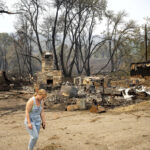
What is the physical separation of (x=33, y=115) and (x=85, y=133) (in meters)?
1.96

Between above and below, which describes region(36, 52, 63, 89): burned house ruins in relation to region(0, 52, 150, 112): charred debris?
above

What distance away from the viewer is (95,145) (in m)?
4.07

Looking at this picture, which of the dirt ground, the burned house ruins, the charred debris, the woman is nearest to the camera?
the woman

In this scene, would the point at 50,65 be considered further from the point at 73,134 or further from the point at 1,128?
the point at 73,134

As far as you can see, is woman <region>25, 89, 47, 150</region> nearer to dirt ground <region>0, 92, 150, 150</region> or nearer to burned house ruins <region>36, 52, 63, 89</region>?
dirt ground <region>0, 92, 150, 150</region>

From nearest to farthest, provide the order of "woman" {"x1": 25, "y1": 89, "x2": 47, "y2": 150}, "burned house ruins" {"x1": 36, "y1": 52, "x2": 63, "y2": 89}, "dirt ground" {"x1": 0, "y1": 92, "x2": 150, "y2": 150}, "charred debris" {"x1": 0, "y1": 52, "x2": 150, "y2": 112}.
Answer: "woman" {"x1": 25, "y1": 89, "x2": 47, "y2": 150}
"dirt ground" {"x1": 0, "y1": 92, "x2": 150, "y2": 150}
"charred debris" {"x1": 0, "y1": 52, "x2": 150, "y2": 112}
"burned house ruins" {"x1": 36, "y1": 52, "x2": 63, "y2": 89}

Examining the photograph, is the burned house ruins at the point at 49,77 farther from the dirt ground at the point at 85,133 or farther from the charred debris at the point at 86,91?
the dirt ground at the point at 85,133

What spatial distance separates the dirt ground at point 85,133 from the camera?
405 centimetres

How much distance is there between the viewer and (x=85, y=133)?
16.2ft

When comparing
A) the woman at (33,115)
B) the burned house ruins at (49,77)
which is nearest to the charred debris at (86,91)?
the burned house ruins at (49,77)

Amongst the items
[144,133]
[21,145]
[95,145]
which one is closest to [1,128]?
[21,145]

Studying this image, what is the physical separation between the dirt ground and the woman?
0.75m

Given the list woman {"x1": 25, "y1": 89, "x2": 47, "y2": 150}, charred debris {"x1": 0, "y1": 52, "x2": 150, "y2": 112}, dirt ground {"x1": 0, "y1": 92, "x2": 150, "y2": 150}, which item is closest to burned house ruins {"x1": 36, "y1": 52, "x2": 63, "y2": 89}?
charred debris {"x1": 0, "y1": 52, "x2": 150, "y2": 112}

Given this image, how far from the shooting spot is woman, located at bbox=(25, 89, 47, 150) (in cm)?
336
